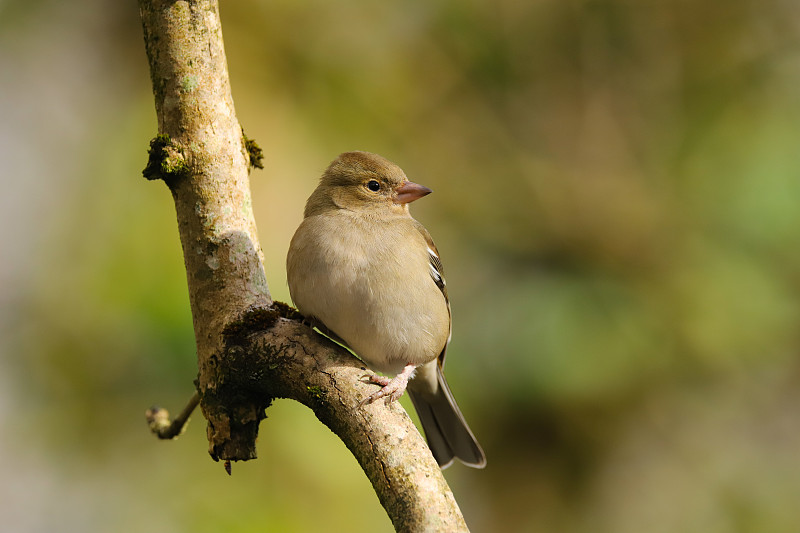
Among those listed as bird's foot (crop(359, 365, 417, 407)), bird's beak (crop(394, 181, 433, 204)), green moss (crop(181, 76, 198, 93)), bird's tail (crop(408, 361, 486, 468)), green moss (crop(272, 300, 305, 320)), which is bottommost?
bird's tail (crop(408, 361, 486, 468))

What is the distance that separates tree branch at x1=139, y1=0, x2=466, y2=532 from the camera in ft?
9.85

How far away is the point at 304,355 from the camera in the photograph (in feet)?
9.62

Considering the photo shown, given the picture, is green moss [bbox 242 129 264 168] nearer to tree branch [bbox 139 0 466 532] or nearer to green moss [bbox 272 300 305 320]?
tree branch [bbox 139 0 466 532]

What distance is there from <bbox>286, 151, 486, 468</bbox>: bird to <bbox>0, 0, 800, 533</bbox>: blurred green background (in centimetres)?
140

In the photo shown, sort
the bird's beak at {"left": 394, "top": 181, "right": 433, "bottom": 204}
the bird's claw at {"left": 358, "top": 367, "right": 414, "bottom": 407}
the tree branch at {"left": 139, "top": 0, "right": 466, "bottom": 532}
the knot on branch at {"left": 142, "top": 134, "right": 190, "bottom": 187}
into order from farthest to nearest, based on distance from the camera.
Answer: the bird's beak at {"left": 394, "top": 181, "right": 433, "bottom": 204}, the knot on branch at {"left": 142, "top": 134, "right": 190, "bottom": 187}, the tree branch at {"left": 139, "top": 0, "right": 466, "bottom": 532}, the bird's claw at {"left": 358, "top": 367, "right": 414, "bottom": 407}

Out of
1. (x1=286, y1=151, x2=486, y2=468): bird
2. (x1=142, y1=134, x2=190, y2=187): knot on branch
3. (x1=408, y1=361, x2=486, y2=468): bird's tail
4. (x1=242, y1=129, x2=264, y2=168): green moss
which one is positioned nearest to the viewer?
(x1=142, y1=134, x2=190, y2=187): knot on branch

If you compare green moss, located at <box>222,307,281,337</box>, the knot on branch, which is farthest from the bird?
the knot on branch

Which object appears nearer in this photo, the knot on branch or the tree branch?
the tree branch

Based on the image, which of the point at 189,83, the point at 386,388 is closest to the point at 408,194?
the point at 189,83

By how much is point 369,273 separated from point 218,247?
872 millimetres

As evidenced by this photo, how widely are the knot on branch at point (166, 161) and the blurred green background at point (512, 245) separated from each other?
2392 mm

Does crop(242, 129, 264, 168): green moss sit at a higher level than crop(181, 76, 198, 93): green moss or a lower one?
lower

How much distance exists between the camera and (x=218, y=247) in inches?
126

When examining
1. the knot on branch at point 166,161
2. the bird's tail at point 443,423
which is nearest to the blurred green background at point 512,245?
the bird's tail at point 443,423
